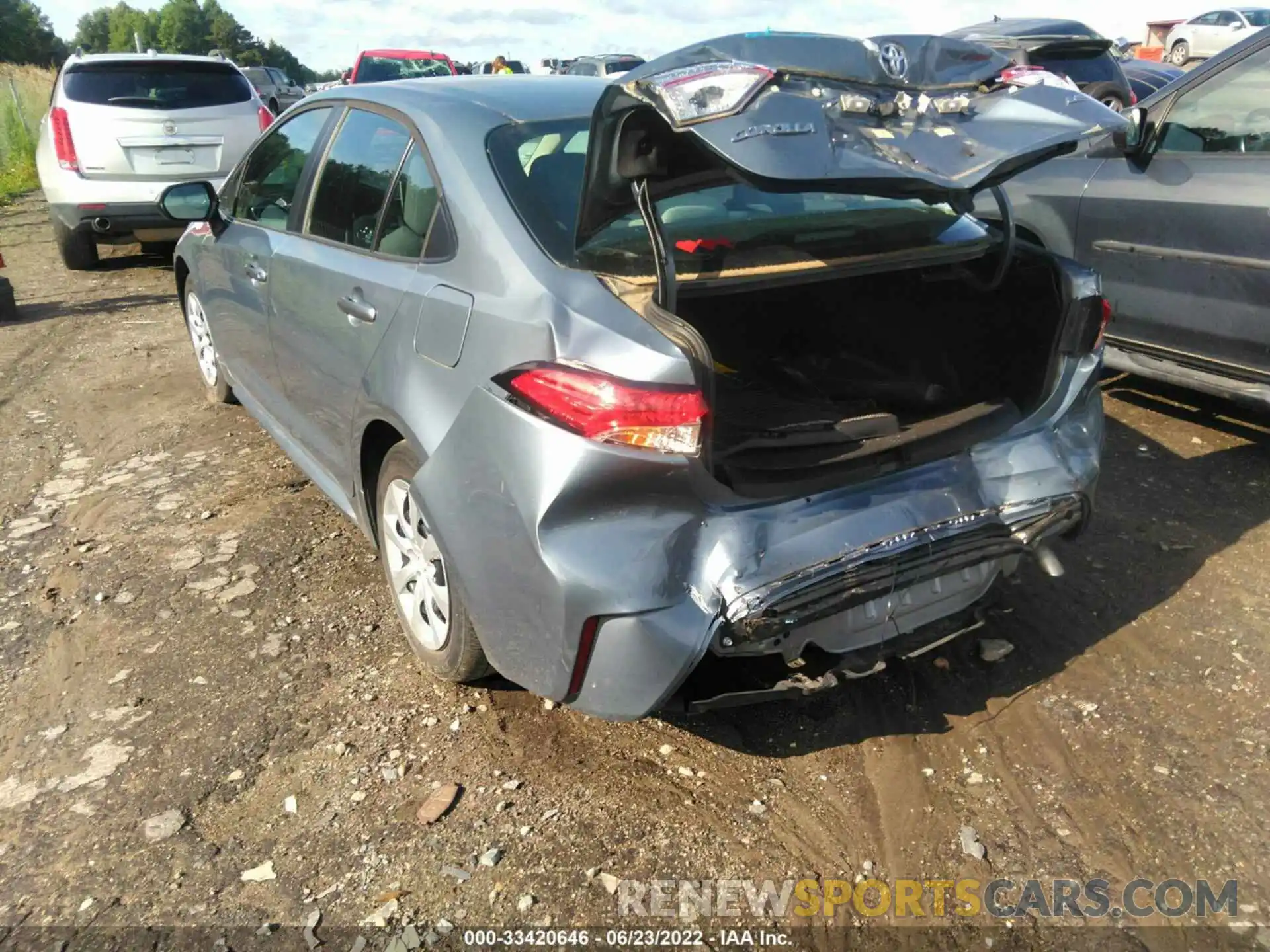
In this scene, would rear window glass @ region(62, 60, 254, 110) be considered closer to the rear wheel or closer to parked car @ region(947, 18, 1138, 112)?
the rear wheel

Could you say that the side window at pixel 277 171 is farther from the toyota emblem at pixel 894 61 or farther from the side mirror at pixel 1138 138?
the side mirror at pixel 1138 138

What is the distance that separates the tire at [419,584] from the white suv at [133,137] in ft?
21.5

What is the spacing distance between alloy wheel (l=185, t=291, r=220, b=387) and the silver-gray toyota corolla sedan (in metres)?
2.06

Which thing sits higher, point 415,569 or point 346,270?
point 346,270

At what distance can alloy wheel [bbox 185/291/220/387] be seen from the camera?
5359mm

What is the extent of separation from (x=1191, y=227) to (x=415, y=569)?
12.0 ft

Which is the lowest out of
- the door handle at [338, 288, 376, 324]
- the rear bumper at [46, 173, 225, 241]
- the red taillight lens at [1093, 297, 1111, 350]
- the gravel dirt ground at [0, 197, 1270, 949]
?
the gravel dirt ground at [0, 197, 1270, 949]

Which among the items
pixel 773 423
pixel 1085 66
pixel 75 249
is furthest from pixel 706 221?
pixel 1085 66

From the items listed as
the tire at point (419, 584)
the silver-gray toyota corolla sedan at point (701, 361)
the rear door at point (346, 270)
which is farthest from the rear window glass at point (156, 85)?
the tire at point (419, 584)

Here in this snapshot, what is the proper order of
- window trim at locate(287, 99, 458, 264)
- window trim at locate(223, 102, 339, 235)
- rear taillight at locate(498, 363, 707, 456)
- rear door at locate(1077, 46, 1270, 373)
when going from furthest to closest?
rear door at locate(1077, 46, 1270, 373) → window trim at locate(223, 102, 339, 235) → window trim at locate(287, 99, 458, 264) → rear taillight at locate(498, 363, 707, 456)

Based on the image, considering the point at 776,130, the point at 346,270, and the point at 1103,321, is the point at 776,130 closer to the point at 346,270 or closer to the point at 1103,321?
the point at 1103,321

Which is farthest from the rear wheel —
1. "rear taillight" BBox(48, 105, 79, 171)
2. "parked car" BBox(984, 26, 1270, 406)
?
"parked car" BBox(984, 26, 1270, 406)

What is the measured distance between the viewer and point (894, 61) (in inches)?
92.5

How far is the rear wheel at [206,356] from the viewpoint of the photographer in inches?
211
